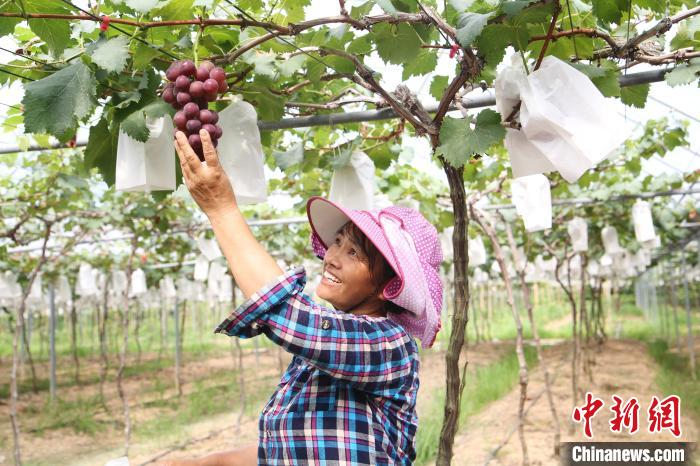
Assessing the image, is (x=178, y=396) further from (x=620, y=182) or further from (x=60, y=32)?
(x=60, y=32)

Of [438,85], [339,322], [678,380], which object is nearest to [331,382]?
[339,322]

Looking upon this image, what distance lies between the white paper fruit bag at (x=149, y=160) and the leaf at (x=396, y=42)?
2.05 feet

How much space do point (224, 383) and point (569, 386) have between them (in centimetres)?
558

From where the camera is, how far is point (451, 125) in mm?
1641

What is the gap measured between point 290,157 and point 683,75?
152 centimetres

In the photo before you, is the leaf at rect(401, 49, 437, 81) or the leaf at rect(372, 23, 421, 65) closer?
the leaf at rect(372, 23, 421, 65)

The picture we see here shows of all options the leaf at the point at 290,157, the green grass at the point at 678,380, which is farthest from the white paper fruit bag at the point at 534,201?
the green grass at the point at 678,380

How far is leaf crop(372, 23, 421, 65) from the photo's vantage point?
1729 millimetres

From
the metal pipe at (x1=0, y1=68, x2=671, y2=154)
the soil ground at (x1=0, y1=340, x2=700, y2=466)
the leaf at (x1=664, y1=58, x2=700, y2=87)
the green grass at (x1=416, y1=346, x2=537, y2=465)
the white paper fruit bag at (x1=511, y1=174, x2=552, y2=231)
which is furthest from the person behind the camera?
the soil ground at (x1=0, y1=340, x2=700, y2=466)

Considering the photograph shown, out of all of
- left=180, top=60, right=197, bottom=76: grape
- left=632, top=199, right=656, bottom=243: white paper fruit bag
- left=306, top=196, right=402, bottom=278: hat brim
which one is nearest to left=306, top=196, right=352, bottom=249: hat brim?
left=306, top=196, right=402, bottom=278: hat brim

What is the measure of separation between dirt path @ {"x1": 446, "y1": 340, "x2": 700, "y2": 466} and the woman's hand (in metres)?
5.12

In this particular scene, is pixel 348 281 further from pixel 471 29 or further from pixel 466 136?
pixel 471 29

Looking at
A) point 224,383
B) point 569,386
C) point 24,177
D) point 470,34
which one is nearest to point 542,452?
point 569,386

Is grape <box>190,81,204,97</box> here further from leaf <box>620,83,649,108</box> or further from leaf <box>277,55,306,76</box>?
leaf <box>620,83,649,108</box>
